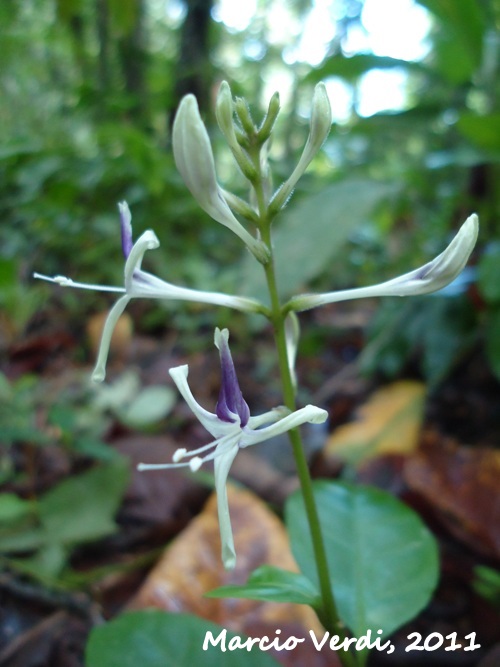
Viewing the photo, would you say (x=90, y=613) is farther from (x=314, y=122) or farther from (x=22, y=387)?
(x=314, y=122)

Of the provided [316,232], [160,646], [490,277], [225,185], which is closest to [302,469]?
[160,646]

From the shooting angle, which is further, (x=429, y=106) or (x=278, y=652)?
(x=429, y=106)

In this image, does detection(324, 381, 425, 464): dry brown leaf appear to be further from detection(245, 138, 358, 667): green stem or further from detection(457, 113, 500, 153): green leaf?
detection(245, 138, 358, 667): green stem

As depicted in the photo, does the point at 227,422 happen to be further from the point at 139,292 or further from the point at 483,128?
the point at 483,128

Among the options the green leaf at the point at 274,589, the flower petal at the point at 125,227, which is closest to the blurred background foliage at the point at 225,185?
the flower petal at the point at 125,227

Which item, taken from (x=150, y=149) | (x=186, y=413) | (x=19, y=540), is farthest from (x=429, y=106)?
(x=19, y=540)

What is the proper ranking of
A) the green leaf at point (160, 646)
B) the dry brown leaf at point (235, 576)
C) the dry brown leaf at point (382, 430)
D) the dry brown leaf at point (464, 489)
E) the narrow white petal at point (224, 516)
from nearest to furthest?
the narrow white petal at point (224, 516), the green leaf at point (160, 646), the dry brown leaf at point (235, 576), the dry brown leaf at point (464, 489), the dry brown leaf at point (382, 430)

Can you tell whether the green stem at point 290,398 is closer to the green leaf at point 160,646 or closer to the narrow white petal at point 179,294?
the narrow white petal at point 179,294
